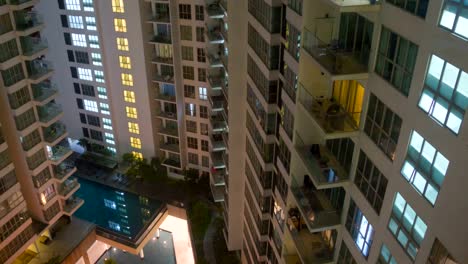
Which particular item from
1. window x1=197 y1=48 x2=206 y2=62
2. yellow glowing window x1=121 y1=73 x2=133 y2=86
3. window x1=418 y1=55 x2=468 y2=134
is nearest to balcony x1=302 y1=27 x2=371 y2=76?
window x1=418 y1=55 x2=468 y2=134

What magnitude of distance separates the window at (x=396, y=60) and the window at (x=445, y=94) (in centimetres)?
106

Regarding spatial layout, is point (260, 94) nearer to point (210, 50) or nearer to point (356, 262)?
point (356, 262)

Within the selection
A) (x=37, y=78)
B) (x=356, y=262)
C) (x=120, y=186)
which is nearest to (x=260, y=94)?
(x=356, y=262)

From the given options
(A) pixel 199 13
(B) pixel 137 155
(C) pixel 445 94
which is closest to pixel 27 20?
(A) pixel 199 13

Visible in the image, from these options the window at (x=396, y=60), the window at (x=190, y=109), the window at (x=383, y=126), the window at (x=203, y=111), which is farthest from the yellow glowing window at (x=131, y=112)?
the window at (x=396, y=60)

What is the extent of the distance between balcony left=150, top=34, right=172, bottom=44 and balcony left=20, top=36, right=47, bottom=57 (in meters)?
15.1

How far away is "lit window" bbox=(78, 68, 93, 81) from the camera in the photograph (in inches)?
2304

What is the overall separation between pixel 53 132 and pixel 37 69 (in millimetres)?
6808

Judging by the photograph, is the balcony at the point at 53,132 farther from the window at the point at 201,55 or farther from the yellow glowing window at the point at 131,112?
the window at the point at 201,55

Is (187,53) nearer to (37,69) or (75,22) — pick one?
A: (75,22)

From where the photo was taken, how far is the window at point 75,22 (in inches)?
2172

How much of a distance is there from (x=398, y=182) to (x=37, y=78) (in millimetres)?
35650

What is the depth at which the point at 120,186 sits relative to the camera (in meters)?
59.4

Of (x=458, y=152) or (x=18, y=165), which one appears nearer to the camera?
(x=458, y=152)
